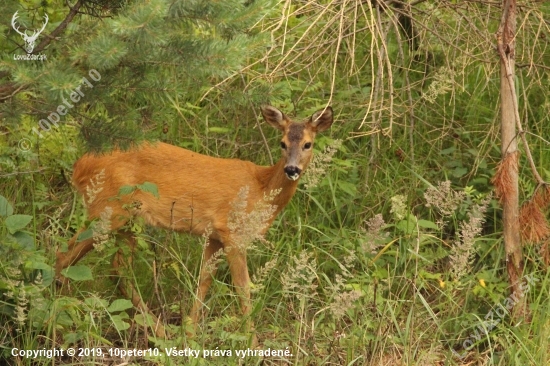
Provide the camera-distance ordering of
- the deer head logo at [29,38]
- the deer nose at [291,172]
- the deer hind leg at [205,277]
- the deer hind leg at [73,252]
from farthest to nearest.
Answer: the deer nose at [291,172] → the deer hind leg at [73,252] → the deer hind leg at [205,277] → the deer head logo at [29,38]

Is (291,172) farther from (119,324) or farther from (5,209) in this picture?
(5,209)

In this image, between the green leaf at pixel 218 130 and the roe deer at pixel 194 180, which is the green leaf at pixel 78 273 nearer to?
the roe deer at pixel 194 180

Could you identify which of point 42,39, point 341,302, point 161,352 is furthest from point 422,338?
point 42,39

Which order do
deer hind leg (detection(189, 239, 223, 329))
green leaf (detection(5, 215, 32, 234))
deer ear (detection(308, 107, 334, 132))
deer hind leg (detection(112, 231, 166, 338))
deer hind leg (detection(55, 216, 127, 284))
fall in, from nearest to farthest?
deer hind leg (detection(189, 239, 223, 329))
green leaf (detection(5, 215, 32, 234))
deer hind leg (detection(112, 231, 166, 338))
deer hind leg (detection(55, 216, 127, 284))
deer ear (detection(308, 107, 334, 132))

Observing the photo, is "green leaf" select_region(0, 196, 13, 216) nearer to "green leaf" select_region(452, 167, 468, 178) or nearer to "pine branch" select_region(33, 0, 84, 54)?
"pine branch" select_region(33, 0, 84, 54)

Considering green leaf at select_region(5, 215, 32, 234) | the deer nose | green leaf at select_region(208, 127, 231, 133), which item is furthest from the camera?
green leaf at select_region(208, 127, 231, 133)

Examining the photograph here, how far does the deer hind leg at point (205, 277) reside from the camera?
15.5 feet

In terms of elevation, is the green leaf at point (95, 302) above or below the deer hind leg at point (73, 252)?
above

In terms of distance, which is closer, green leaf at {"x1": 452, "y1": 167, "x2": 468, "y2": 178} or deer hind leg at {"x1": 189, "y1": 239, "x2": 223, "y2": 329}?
deer hind leg at {"x1": 189, "y1": 239, "x2": 223, "y2": 329}

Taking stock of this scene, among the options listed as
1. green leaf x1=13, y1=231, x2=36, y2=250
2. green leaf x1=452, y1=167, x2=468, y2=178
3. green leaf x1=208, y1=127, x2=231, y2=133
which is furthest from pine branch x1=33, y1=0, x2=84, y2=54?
green leaf x1=452, y1=167, x2=468, y2=178

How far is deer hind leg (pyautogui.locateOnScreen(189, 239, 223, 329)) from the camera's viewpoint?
4715mm

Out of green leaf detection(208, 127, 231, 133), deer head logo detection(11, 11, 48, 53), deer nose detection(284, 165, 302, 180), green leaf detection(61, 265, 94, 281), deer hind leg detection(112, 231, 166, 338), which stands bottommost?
deer hind leg detection(112, 231, 166, 338)

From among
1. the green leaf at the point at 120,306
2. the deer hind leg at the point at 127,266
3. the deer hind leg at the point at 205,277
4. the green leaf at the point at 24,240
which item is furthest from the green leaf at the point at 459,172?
the green leaf at the point at 24,240

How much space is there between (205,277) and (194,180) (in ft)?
3.46
